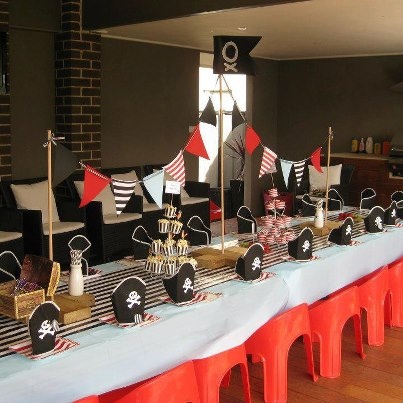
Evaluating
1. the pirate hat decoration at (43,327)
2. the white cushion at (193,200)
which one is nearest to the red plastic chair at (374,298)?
the pirate hat decoration at (43,327)

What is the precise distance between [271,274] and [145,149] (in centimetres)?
466

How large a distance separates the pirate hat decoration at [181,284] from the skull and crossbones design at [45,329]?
673 millimetres

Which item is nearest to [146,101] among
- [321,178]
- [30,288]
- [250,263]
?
[321,178]

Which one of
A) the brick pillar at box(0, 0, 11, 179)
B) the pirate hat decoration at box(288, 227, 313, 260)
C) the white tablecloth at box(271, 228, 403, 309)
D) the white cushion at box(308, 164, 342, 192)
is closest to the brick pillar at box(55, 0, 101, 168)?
the brick pillar at box(0, 0, 11, 179)

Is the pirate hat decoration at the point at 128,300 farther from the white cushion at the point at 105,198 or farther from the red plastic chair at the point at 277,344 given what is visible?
the white cushion at the point at 105,198

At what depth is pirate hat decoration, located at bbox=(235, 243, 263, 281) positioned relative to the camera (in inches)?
123

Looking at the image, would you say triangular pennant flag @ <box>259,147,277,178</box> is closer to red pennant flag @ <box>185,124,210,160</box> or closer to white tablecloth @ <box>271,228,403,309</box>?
red pennant flag @ <box>185,124,210,160</box>

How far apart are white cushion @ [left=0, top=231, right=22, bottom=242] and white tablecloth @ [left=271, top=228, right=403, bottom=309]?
2428 millimetres

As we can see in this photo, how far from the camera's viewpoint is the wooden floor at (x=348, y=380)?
334cm

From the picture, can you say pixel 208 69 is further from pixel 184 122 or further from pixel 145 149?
pixel 145 149

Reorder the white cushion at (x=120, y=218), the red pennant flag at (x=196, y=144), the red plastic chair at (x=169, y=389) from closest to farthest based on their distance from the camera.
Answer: the red plastic chair at (x=169, y=389)
the red pennant flag at (x=196, y=144)
the white cushion at (x=120, y=218)

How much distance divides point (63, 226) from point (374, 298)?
2.82 meters

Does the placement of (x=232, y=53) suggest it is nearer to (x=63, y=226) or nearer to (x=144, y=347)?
(x=144, y=347)

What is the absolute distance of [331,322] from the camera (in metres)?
3.34
